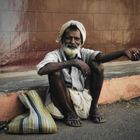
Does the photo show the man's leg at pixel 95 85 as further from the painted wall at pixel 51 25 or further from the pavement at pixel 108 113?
the painted wall at pixel 51 25

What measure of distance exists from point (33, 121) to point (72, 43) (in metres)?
0.99

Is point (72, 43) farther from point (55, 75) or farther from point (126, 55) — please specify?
point (126, 55)

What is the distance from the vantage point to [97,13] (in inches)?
303

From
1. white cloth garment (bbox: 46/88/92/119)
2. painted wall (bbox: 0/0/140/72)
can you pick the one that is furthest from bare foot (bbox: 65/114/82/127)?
painted wall (bbox: 0/0/140/72)

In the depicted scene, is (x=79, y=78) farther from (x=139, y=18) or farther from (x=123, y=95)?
(x=139, y=18)

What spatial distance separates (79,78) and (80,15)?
196 cm

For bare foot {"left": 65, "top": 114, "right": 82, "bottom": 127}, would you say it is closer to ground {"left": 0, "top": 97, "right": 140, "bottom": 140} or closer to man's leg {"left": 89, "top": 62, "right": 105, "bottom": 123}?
ground {"left": 0, "top": 97, "right": 140, "bottom": 140}

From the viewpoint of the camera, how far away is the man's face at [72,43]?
5.57 meters

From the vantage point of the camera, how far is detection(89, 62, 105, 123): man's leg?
565 centimetres

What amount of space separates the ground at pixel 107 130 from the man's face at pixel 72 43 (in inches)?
32.7

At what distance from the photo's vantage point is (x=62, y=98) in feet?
18.2

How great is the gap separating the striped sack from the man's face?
67 centimetres

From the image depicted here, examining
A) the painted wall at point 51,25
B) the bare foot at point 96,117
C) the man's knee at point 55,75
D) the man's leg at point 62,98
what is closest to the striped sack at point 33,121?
the man's leg at point 62,98

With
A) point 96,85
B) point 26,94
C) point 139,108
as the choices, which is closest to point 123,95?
point 139,108
